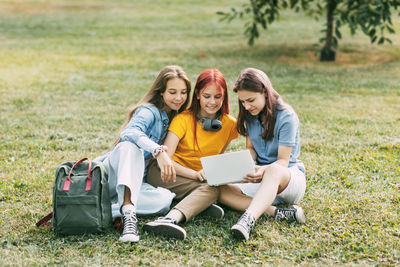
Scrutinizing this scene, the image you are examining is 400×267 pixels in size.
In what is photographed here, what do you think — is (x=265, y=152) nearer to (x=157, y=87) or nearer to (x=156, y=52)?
(x=157, y=87)

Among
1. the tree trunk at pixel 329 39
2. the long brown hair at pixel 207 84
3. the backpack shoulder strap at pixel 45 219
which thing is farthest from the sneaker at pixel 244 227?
the tree trunk at pixel 329 39

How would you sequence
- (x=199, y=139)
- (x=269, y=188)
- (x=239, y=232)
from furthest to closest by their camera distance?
(x=199, y=139) < (x=269, y=188) < (x=239, y=232)

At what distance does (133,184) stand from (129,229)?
1.16 ft

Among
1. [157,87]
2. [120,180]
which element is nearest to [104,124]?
[157,87]

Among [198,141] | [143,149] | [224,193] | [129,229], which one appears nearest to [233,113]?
[198,141]

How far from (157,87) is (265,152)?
3.47 feet

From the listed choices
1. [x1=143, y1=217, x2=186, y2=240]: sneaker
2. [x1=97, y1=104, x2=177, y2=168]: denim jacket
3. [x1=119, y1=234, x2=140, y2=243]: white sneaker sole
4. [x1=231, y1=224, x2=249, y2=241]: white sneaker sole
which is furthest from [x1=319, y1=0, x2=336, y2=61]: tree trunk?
[x1=119, y1=234, x2=140, y2=243]: white sneaker sole

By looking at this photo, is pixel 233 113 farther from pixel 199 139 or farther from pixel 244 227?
pixel 244 227

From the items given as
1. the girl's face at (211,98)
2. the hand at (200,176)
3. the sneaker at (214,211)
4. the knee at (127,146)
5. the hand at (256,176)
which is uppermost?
the girl's face at (211,98)

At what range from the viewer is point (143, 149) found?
3.64 meters

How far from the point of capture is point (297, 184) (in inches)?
146

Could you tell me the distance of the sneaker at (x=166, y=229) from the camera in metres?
3.28

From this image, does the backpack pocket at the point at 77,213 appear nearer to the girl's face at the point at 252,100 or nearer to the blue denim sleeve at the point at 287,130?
the girl's face at the point at 252,100

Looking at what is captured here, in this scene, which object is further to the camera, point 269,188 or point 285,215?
point 285,215
